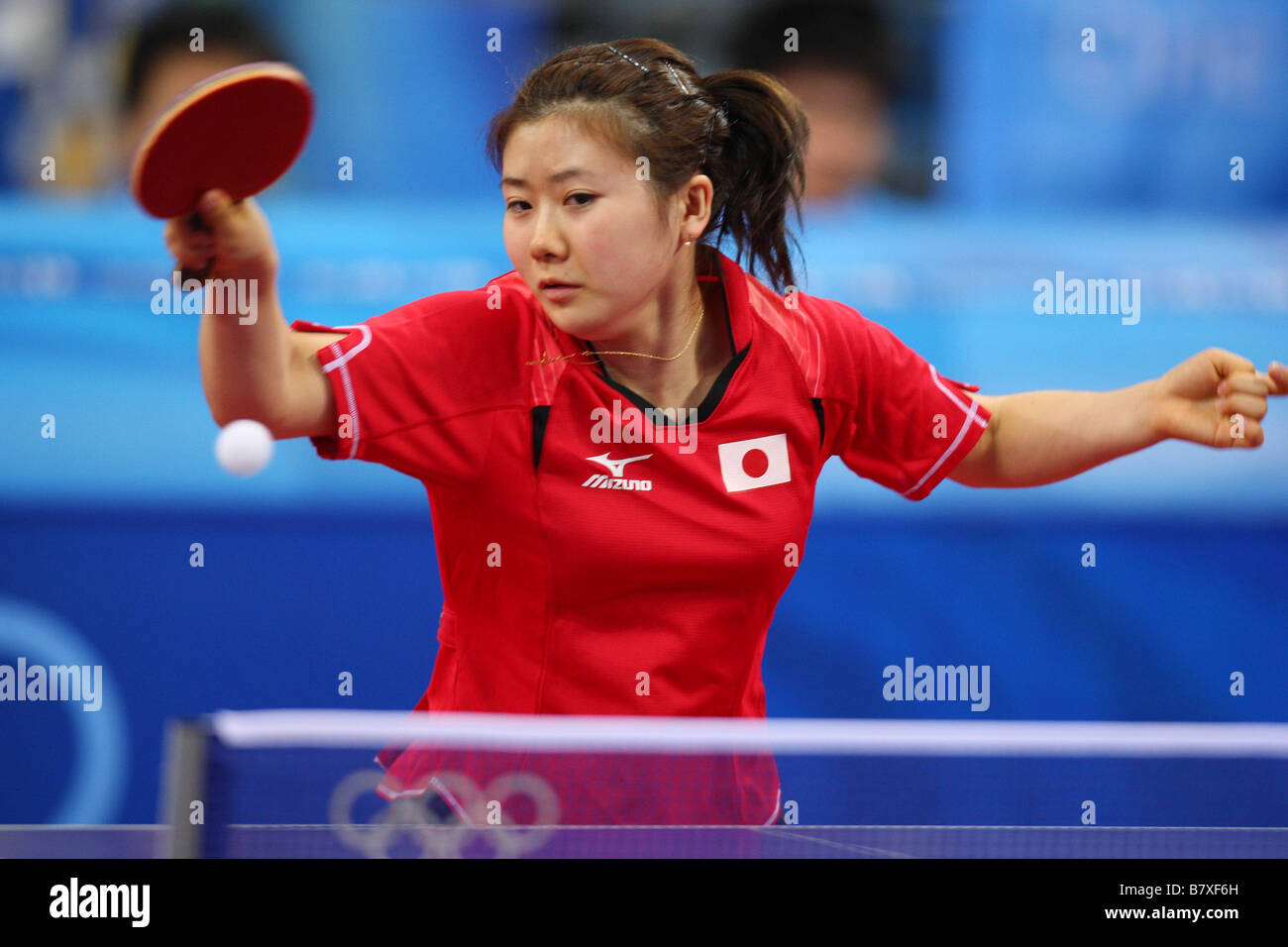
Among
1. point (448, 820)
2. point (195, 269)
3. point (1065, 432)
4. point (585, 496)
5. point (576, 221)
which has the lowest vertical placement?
point (448, 820)

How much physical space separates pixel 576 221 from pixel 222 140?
22.3 inches

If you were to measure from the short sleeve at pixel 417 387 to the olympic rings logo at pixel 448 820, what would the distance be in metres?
0.49

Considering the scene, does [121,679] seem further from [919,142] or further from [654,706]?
[919,142]

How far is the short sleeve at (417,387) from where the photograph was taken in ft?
7.28

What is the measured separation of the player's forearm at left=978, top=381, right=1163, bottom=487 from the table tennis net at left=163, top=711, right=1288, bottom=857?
580 mm

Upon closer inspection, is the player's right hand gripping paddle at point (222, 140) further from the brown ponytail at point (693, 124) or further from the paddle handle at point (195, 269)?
the brown ponytail at point (693, 124)

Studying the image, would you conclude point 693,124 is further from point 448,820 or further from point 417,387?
point 448,820

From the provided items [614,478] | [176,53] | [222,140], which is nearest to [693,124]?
[614,478]

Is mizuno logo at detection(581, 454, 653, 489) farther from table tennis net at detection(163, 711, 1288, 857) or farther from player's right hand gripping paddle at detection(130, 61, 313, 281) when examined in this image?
player's right hand gripping paddle at detection(130, 61, 313, 281)

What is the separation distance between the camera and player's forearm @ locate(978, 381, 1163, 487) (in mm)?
2688

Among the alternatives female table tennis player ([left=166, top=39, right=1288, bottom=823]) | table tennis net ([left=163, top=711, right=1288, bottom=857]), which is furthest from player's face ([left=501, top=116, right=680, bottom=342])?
table tennis net ([left=163, top=711, right=1288, bottom=857])

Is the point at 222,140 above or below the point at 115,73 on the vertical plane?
below

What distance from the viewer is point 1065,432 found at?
2697 mm

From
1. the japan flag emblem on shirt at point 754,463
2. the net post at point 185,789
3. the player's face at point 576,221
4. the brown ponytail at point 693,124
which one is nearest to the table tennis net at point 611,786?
the net post at point 185,789
